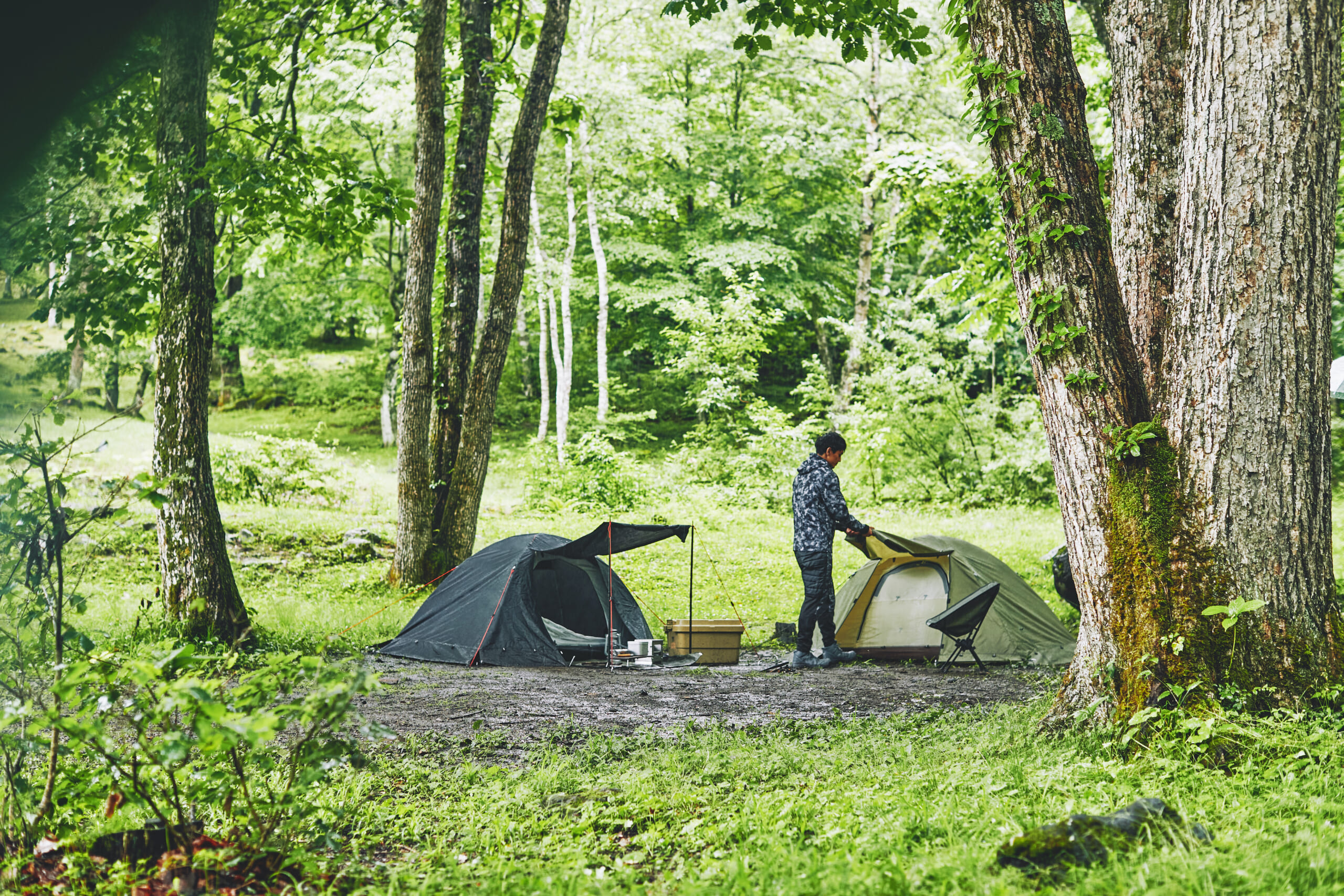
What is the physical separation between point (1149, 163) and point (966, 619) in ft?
12.6

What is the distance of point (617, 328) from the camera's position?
95.0ft

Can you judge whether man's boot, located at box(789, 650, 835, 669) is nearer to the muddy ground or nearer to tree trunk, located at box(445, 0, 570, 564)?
the muddy ground

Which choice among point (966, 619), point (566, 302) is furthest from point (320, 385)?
point (966, 619)

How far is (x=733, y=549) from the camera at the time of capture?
13.6 m

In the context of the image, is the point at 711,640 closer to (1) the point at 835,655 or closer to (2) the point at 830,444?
(1) the point at 835,655

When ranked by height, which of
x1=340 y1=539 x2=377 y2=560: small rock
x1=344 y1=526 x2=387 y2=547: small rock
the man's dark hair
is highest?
the man's dark hair

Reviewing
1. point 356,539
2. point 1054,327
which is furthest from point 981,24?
point 356,539

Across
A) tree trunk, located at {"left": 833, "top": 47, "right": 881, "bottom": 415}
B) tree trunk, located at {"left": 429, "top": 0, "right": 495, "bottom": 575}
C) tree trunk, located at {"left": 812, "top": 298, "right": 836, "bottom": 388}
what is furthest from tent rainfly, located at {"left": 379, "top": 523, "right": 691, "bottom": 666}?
tree trunk, located at {"left": 812, "top": 298, "right": 836, "bottom": 388}

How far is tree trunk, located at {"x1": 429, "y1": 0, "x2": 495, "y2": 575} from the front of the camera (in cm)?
970

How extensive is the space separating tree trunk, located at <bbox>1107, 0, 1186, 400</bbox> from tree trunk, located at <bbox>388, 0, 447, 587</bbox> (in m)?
6.97

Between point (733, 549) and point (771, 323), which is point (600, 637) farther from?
point (771, 323)

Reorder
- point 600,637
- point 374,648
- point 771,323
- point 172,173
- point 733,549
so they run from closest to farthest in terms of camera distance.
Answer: point 172,173
point 374,648
point 600,637
point 733,549
point 771,323

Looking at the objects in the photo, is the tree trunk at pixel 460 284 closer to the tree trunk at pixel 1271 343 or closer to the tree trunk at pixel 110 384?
the tree trunk at pixel 110 384

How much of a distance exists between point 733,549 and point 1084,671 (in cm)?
955
